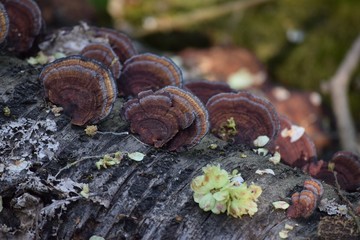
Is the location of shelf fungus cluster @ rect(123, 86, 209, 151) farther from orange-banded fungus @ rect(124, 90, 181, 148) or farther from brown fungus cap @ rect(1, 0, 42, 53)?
brown fungus cap @ rect(1, 0, 42, 53)

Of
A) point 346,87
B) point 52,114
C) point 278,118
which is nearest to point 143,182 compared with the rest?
point 52,114

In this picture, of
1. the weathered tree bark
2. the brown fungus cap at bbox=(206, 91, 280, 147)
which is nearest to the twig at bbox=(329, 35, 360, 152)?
the brown fungus cap at bbox=(206, 91, 280, 147)

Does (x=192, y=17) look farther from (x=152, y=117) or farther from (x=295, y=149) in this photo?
(x=152, y=117)

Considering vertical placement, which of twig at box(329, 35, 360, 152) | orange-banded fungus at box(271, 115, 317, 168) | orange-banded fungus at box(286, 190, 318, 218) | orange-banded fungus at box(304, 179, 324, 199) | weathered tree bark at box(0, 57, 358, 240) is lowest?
twig at box(329, 35, 360, 152)

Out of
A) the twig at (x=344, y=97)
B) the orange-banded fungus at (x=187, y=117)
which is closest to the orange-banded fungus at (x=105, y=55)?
the orange-banded fungus at (x=187, y=117)

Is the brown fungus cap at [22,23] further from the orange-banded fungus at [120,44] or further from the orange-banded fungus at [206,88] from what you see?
the orange-banded fungus at [206,88]

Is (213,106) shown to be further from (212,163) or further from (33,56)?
(33,56)
